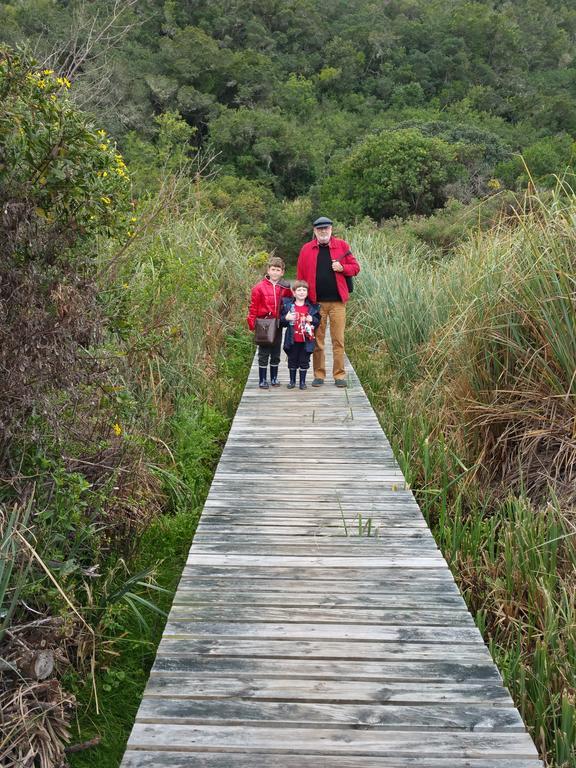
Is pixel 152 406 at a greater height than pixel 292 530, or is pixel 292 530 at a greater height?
pixel 152 406

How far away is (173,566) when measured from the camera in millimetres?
3805

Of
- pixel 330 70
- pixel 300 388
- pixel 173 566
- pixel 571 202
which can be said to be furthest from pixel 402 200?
pixel 330 70

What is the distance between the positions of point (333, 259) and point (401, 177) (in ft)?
68.6

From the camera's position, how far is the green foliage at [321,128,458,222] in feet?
84.8

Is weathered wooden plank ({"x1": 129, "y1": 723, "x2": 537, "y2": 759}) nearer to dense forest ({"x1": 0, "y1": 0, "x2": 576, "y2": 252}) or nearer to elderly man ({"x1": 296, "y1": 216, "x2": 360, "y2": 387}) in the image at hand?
elderly man ({"x1": 296, "y1": 216, "x2": 360, "y2": 387})

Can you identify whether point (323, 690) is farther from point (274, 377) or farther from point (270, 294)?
point (274, 377)

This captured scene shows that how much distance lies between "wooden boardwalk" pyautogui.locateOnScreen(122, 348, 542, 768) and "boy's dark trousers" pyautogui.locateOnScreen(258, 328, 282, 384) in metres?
2.58

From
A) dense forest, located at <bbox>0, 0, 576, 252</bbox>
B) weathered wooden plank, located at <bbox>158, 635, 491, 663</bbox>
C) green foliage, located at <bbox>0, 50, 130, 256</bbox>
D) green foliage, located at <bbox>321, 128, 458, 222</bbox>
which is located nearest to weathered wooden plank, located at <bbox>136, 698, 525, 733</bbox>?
weathered wooden plank, located at <bbox>158, 635, 491, 663</bbox>

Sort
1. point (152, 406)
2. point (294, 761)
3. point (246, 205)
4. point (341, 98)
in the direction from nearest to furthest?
point (294, 761)
point (152, 406)
point (246, 205)
point (341, 98)

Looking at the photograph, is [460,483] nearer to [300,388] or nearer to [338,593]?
[338,593]

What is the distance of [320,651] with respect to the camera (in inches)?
97.7

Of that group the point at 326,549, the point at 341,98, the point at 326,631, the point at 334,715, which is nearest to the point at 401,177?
the point at 326,549

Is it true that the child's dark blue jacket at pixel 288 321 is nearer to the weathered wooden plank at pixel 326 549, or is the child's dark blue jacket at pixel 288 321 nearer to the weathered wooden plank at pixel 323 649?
the weathered wooden plank at pixel 326 549

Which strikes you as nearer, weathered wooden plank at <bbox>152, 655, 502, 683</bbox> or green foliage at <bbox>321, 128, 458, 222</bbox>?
weathered wooden plank at <bbox>152, 655, 502, 683</bbox>
